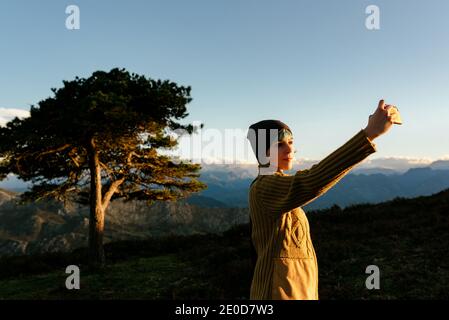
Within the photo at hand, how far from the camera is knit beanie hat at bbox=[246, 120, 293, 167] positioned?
2.96 metres

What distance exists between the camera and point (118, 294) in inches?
504

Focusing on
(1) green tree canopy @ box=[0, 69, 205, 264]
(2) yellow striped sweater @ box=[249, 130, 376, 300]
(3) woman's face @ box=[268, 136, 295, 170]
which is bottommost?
(2) yellow striped sweater @ box=[249, 130, 376, 300]

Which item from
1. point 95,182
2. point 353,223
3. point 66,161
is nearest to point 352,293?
point 353,223

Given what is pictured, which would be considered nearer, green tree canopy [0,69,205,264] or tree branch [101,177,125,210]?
green tree canopy [0,69,205,264]

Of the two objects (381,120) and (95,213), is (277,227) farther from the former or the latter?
(95,213)

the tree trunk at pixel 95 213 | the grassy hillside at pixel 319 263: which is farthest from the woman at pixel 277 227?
the tree trunk at pixel 95 213

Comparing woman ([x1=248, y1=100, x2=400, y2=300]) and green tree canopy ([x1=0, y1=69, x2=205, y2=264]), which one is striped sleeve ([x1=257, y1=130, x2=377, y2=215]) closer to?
woman ([x1=248, y1=100, x2=400, y2=300])

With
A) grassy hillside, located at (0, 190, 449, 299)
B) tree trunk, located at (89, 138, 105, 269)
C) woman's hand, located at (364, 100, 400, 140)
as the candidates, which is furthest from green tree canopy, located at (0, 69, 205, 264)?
woman's hand, located at (364, 100, 400, 140)

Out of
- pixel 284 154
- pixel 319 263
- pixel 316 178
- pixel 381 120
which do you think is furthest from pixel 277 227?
pixel 319 263

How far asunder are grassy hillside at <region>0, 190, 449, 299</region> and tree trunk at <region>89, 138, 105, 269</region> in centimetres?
121

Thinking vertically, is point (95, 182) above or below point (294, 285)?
above

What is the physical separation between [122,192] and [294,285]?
62.6ft

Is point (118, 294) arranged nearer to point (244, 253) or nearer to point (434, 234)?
Result: point (244, 253)

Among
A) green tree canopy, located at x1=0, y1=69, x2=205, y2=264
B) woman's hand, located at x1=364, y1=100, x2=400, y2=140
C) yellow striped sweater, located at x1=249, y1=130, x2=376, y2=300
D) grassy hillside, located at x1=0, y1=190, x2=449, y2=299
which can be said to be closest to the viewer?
woman's hand, located at x1=364, y1=100, x2=400, y2=140
